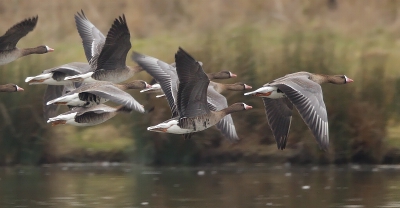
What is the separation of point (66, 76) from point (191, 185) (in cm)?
418

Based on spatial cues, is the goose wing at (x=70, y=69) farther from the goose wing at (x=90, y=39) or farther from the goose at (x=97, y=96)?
the goose at (x=97, y=96)

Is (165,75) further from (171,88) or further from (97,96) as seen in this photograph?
(97,96)

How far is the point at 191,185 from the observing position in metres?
24.1

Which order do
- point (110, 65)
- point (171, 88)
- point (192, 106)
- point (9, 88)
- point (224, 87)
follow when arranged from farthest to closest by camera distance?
point (9, 88), point (224, 87), point (110, 65), point (171, 88), point (192, 106)

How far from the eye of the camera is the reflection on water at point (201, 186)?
862 inches

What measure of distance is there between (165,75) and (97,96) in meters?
1.33

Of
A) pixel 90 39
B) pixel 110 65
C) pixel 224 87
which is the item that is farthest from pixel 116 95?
pixel 90 39

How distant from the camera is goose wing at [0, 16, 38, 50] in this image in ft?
66.1

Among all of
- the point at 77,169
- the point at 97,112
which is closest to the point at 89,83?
the point at 97,112

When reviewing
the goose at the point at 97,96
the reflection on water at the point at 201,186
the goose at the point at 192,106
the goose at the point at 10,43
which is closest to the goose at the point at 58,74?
the goose at the point at 10,43

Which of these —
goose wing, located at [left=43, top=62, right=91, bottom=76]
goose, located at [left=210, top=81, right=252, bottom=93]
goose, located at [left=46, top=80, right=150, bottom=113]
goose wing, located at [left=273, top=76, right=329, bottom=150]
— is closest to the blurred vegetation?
goose, located at [left=210, top=81, right=252, bottom=93]

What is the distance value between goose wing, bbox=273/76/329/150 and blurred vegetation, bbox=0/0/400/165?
278 inches

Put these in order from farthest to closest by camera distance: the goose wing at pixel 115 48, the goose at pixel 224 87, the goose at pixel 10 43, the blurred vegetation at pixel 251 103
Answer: the blurred vegetation at pixel 251 103
the goose at pixel 224 87
the goose at pixel 10 43
the goose wing at pixel 115 48

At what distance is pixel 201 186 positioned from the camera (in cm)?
2392
